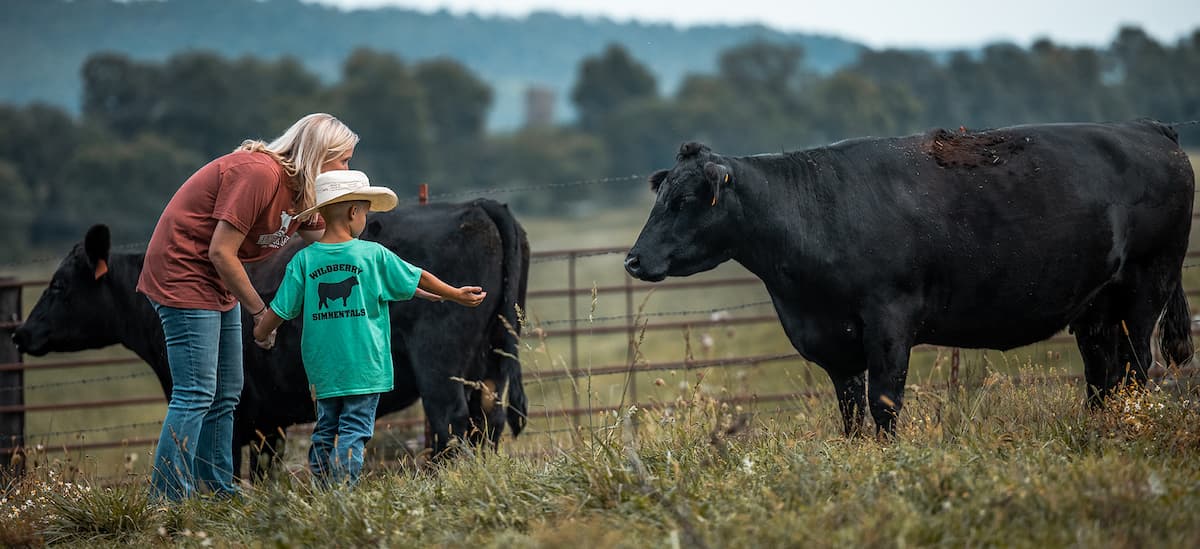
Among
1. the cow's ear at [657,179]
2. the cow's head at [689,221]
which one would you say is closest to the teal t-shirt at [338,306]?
the cow's head at [689,221]

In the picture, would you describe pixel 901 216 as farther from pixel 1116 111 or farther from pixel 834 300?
pixel 1116 111

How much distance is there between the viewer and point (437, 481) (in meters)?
4.80

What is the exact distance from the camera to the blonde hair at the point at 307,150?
5.06m

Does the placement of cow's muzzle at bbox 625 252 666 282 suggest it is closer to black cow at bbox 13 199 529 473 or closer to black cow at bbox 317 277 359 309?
black cow at bbox 13 199 529 473

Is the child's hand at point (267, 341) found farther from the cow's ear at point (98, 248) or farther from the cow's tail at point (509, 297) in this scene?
the cow's ear at point (98, 248)

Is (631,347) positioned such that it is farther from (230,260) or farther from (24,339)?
(24,339)

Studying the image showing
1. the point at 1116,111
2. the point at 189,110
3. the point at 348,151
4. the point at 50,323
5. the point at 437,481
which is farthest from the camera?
the point at 189,110

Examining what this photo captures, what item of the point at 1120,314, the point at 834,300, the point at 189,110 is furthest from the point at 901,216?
the point at 189,110

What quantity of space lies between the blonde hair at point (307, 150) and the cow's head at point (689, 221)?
5.06ft

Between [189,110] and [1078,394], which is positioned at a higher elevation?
[189,110]

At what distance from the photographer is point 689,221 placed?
227 inches

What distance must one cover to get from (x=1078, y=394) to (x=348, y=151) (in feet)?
12.4

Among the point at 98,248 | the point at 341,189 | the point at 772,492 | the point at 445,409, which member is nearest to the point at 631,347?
the point at 445,409

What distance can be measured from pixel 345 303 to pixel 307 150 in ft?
2.42
